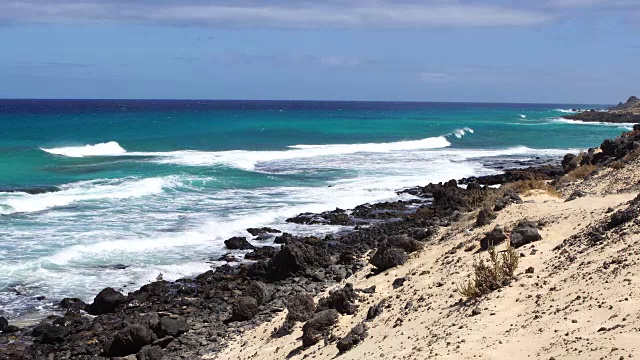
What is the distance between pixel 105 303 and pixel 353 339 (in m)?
7.04

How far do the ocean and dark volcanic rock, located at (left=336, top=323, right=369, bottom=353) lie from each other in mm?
7919

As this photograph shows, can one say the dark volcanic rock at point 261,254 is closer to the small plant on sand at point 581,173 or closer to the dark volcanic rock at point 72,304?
the dark volcanic rock at point 72,304

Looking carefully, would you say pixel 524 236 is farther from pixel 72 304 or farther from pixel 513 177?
pixel 513 177

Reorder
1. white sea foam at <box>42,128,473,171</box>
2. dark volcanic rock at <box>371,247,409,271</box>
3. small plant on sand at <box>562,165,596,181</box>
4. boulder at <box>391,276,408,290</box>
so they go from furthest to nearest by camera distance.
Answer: white sea foam at <box>42,128,473,171</box> → small plant on sand at <box>562,165,596,181</box> → dark volcanic rock at <box>371,247,409,271</box> → boulder at <box>391,276,408,290</box>

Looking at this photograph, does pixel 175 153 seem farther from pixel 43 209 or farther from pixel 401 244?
pixel 401 244

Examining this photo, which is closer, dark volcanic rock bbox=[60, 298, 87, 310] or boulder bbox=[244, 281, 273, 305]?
boulder bbox=[244, 281, 273, 305]

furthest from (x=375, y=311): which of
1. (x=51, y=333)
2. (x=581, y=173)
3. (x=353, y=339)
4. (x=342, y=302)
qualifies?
(x=581, y=173)

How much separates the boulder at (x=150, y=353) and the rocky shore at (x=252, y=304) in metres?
0.02

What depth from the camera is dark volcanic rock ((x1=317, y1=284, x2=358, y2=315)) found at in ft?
40.1

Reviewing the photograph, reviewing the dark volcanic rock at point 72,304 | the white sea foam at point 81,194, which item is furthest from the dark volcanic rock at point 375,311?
the white sea foam at point 81,194

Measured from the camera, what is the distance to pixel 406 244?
16.0m

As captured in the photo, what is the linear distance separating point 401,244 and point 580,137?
55.3 m

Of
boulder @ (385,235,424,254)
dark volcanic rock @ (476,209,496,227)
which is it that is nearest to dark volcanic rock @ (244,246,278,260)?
boulder @ (385,235,424,254)

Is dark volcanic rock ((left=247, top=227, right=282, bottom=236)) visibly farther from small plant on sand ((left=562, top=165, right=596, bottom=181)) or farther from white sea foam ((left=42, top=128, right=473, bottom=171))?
white sea foam ((left=42, top=128, right=473, bottom=171))
